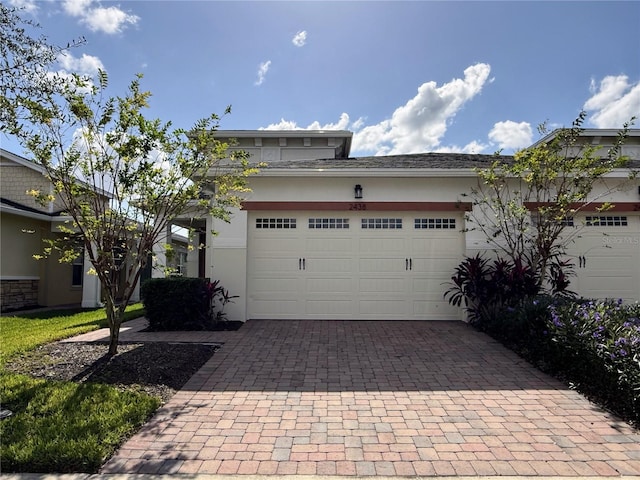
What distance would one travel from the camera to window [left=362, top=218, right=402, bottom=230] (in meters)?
8.95

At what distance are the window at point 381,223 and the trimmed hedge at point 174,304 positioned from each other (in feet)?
13.0

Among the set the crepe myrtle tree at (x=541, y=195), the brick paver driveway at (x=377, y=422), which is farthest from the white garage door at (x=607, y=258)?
the brick paver driveway at (x=377, y=422)

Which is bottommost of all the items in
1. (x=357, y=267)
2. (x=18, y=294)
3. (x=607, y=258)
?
(x=18, y=294)

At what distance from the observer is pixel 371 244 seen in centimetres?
891

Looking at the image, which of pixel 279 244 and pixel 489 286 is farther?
pixel 279 244

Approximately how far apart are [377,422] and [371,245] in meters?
5.56

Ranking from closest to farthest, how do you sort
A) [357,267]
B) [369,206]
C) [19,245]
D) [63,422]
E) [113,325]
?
1. [63,422]
2. [113,325]
3. [369,206]
4. [357,267]
5. [19,245]

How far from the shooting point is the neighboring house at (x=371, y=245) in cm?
878

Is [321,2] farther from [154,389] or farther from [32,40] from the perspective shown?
[154,389]

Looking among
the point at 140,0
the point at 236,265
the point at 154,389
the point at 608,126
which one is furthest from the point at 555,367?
the point at 608,126

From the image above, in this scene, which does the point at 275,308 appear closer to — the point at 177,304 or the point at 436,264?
the point at 177,304

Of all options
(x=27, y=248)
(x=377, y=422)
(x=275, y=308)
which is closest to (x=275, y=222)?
(x=275, y=308)

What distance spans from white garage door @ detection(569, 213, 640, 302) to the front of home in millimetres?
23

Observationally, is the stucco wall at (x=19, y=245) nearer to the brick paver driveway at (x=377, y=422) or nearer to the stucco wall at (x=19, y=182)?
the stucco wall at (x=19, y=182)
